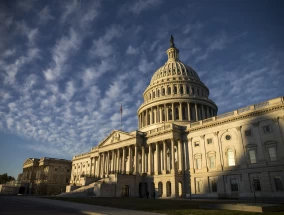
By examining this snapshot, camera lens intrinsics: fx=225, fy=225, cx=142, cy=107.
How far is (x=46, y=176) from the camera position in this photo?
340ft

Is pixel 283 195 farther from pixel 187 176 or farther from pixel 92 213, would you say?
pixel 92 213

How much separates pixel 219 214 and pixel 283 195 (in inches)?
1135

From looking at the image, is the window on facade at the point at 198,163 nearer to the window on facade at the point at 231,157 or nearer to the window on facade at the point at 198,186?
the window on facade at the point at 198,186

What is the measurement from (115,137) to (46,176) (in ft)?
175

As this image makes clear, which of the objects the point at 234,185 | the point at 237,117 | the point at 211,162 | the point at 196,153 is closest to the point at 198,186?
the point at 211,162

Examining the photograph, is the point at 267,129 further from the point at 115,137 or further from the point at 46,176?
the point at 46,176

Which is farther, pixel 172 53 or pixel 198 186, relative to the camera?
pixel 172 53

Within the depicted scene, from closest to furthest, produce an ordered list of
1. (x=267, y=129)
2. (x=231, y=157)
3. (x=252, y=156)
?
1. (x=267, y=129)
2. (x=252, y=156)
3. (x=231, y=157)

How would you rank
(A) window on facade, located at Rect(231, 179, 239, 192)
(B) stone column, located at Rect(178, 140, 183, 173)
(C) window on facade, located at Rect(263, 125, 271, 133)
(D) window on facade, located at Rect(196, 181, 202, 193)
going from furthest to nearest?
1. (B) stone column, located at Rect(178, 140, 183, 173)
2. (D) window on facade, located at Rect(196, 181, 202, 193)
3. (A) window on facade, located at Rect(231, 179, 239, 192)
4. (C) window on facade, located at Rect(263, 125, 271, 133)

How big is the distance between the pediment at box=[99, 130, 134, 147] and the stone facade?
43.7m

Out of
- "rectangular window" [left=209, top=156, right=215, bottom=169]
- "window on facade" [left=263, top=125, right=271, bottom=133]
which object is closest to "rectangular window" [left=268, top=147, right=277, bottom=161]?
"window on facade" [left=263, top=125, right=271, bottom=133]

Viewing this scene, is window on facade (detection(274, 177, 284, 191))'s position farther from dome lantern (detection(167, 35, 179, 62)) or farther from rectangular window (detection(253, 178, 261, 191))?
dome lantern (detection(167, 35, 179, 62))

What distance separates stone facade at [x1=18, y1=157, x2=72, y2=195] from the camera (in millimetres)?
102125

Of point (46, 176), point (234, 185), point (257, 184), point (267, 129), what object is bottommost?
point (234, 185)
